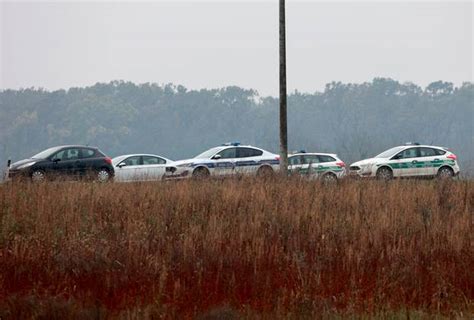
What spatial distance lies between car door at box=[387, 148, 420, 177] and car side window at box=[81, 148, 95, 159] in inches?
434

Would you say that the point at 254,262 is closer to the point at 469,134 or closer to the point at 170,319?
the point at 170,319

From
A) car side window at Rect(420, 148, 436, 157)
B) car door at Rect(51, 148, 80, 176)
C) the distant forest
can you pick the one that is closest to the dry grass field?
car door at Rect(51, 148, 80, 176)

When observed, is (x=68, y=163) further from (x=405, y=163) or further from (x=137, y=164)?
(x=405, y=163)

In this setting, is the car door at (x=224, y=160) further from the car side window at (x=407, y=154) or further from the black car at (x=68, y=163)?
the car side window at (x=407, y=154)

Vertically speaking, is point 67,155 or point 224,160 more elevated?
point 67,155

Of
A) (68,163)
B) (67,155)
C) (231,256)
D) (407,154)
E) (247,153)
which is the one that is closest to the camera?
(231,256)

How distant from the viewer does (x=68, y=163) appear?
28922 mm

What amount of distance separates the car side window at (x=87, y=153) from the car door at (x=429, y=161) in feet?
40.4

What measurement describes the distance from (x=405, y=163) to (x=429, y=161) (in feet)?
3.25

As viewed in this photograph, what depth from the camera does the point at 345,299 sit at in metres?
10.9

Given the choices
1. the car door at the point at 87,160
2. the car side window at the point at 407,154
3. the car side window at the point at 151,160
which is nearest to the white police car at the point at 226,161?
the car side window at the point at 151,160

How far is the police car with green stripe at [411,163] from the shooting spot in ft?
101

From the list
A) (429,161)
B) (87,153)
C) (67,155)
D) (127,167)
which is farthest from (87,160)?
(429,161)

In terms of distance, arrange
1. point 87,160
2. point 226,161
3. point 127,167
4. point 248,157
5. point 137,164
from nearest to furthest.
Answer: point 87,160 < point 226,161 < point 248,157 < point 127,167 < point 137,164
